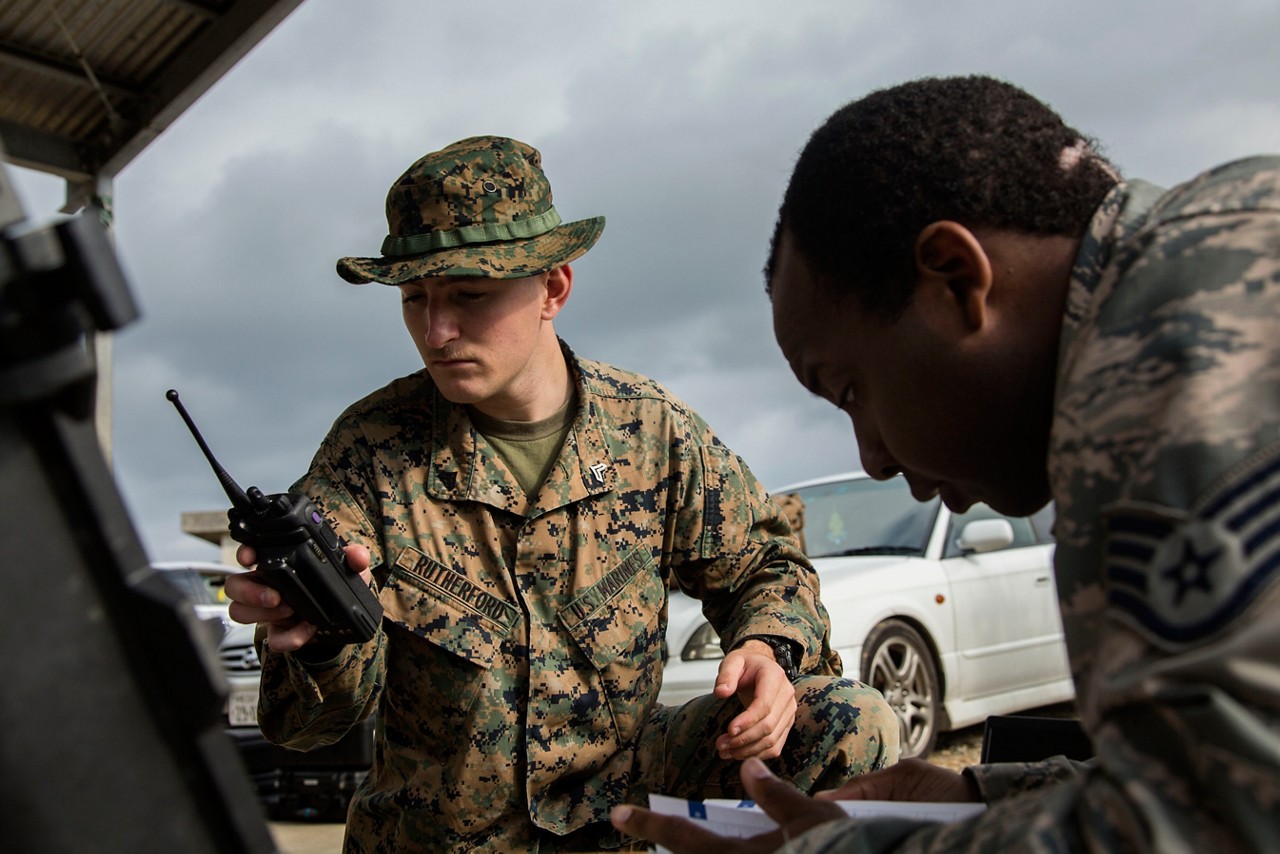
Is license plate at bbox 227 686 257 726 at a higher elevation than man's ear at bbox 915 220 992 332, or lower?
lower

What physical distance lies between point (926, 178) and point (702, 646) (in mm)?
4282

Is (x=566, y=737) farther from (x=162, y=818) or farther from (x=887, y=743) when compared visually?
(x=162, y=818)

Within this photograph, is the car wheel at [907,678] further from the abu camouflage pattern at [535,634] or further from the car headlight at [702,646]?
the abu camouflage pattern at [535,634]

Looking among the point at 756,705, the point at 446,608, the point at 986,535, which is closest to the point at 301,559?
the point at 446,608

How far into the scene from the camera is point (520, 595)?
283cm

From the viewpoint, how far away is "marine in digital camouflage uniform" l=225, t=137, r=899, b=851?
2672 millimetres

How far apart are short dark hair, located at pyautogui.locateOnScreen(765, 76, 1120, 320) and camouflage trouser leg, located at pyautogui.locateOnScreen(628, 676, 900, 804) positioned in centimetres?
124

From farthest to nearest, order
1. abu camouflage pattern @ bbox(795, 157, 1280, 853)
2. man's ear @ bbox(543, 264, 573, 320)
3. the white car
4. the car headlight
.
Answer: the white car → the car headlight → man's ear @ bbox(543, 264, 573, 320) → abu camouflage pattern @ bbox(795, 157, 1280, 853)

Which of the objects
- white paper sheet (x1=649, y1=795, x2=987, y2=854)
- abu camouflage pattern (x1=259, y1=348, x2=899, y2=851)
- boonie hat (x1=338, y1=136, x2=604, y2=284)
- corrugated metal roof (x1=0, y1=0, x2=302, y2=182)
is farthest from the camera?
corrugated metal roof (x1=0, y1=0, x2=302, y2=182)

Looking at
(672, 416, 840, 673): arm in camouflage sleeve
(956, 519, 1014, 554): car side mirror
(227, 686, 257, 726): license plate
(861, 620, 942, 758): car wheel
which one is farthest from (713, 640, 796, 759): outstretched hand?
(227, 686, 257, 726): license plate

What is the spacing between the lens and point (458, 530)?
9.34 ft

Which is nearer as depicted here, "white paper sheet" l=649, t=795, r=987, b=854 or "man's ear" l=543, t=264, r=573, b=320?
"white paper sheet" l=649, t=795, r=987, b=854

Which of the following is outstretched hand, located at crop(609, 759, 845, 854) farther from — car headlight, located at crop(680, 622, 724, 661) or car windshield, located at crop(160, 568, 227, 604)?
car windshield, located at crop(160, 568, 227, 604)

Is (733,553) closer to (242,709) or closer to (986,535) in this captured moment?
(986,535)
